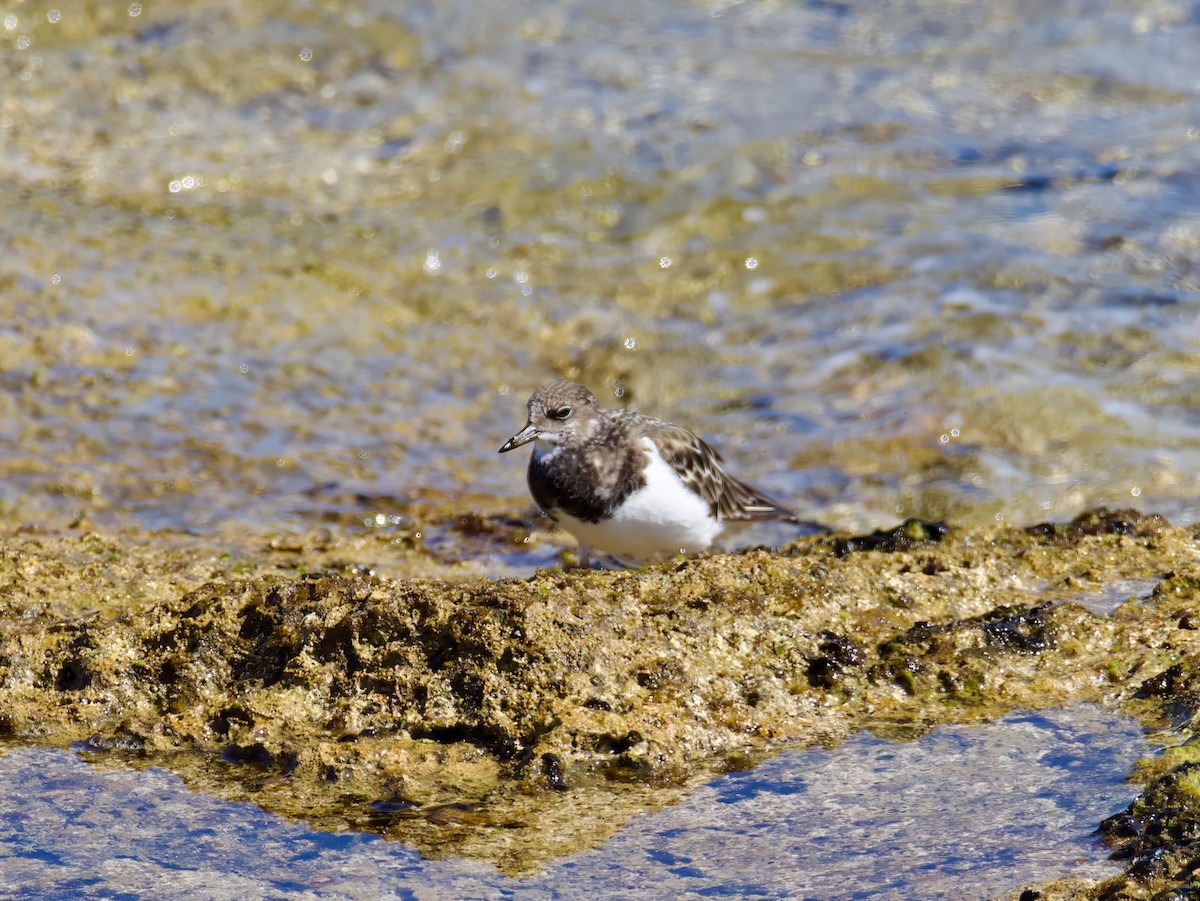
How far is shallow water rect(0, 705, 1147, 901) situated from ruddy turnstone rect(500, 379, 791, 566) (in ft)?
4.93

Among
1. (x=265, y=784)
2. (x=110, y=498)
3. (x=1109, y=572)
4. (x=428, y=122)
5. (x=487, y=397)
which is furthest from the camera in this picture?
(x=428, y=122)

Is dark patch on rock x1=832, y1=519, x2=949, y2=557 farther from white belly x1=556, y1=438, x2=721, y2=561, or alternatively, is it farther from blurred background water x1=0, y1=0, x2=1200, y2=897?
blurred background water x1=0, y1=0, x2=1200, y2=897

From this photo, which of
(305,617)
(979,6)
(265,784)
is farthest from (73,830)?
(979,6)

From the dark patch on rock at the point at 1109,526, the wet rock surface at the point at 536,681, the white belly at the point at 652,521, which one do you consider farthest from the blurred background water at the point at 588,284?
the dark patch on rock at the point at 1109,526

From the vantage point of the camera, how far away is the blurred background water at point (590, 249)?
18.4 feet

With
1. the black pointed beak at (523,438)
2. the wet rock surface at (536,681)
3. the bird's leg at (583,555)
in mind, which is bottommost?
the bird's leg at (583,555)

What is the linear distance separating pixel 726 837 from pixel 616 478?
182 centimetres

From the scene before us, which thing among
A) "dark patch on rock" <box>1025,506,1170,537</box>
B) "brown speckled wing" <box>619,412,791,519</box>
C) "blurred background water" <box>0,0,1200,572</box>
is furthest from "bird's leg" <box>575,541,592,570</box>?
"dark patch on rock" <box>1025,506,1170,537</box>

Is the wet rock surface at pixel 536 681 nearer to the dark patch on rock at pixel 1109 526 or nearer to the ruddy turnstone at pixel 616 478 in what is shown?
the dark patch on rock at pixel 1109 526

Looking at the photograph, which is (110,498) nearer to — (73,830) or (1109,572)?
(73,830)

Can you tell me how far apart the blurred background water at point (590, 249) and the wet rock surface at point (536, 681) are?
1752 millimetres

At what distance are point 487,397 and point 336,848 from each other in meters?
3.95

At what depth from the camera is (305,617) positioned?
3.08 meters

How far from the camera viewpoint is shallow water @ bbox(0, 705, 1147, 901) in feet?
7.88
